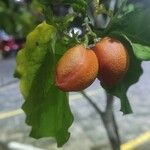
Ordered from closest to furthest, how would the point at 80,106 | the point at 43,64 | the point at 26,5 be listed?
the point at 43,64, the point at 26,5, the point at 80,106

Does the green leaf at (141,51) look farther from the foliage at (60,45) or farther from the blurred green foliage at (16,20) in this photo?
the blurred green foliage at (16,20)

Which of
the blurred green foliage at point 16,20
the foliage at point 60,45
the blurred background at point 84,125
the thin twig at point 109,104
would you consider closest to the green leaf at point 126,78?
the foliage at point 60,45

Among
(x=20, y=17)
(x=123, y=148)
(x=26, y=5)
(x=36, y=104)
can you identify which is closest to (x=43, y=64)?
(x=36, y=104)

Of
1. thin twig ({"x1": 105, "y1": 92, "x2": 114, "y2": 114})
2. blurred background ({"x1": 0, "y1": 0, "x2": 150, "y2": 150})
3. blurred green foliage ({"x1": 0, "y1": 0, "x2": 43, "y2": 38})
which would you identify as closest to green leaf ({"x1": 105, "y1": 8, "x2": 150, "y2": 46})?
blurred green foliage ({"x1": 0, "y1": 0, "x2": 43, "y2": 38})

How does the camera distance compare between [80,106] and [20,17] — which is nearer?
[20,17]

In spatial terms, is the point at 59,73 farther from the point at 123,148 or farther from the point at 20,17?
the point at 123,148

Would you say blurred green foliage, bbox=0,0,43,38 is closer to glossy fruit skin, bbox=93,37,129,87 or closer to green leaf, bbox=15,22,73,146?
green leaf, bbox=15,22,73,146

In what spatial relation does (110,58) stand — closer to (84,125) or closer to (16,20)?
(16,20)

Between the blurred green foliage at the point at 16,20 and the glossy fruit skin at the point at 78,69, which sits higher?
the glossy fruit skin at the point at 78,69
